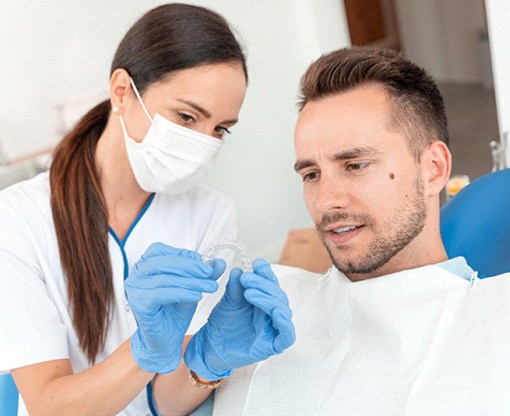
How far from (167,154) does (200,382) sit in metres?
0.46

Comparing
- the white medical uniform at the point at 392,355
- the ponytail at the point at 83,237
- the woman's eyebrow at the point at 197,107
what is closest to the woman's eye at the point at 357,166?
the white medical uniform at the point at 392,355

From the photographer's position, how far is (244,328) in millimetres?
1154

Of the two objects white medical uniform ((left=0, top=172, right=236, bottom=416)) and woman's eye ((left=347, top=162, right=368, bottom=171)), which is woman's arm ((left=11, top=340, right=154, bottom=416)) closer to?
white medical uniform ((left=0, top=172, right=236, bottom=416))

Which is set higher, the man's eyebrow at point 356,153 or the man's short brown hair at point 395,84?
the man's short brown hair at point 395,84

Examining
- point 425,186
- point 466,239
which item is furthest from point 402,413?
point 466,239

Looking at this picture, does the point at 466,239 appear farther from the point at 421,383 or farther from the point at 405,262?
the point at 421,383

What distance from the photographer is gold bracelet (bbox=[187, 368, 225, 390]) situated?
1251mm

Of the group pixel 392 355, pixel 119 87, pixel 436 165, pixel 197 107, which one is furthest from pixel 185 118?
pixel 392 355

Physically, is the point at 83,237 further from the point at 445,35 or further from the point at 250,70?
the point at 445,35

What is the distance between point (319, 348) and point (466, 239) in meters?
0.44

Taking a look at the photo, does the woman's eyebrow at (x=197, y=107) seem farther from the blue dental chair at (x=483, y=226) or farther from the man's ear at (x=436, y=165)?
the blue dental chair at (x=483, y=226)

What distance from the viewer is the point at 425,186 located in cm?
127

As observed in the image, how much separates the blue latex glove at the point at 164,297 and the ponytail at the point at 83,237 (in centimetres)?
30

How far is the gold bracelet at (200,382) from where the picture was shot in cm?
125
